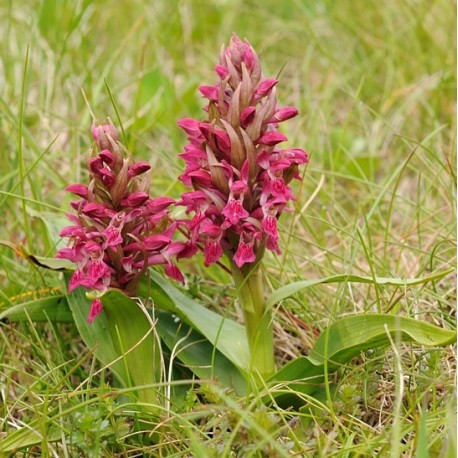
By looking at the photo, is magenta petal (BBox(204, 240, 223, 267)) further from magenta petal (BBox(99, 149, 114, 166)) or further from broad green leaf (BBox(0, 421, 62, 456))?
broad green leaf (BBox(0, 421, 62, 456))

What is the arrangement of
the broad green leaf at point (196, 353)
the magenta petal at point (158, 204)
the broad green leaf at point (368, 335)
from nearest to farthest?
1. the broad green leaf at point (368, 335)
2. the magenta petal at point (158, 204)
3. the broad green leaf at point (196, 353)

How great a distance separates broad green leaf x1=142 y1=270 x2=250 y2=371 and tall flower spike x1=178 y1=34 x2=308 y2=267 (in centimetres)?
23

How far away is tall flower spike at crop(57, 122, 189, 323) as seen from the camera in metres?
1.94

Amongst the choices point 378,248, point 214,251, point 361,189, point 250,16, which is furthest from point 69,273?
point 250,16

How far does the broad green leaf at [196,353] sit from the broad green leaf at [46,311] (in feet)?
0.84

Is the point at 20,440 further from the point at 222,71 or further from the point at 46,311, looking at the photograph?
the point at 222,71

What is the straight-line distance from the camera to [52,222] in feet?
7.88

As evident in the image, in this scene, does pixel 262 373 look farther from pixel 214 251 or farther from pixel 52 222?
pixel 52 222

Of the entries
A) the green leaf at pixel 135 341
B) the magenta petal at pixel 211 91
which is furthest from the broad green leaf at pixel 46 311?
the magenta petal at pixel 211 91

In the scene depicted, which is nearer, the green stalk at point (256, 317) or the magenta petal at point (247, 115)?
the magenta petal at point (247, 115)

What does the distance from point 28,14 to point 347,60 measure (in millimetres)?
1709

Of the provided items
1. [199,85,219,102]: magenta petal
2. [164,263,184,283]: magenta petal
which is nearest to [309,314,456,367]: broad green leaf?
[164,263,184,283]: magenta petal

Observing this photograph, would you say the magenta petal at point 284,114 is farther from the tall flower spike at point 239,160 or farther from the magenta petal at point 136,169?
the magenta petal at point 136,169

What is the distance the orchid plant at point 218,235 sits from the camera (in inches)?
74.9
